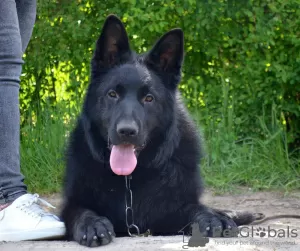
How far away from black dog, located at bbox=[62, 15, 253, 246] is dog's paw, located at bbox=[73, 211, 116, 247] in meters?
0.12

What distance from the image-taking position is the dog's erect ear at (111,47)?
364 centimetres

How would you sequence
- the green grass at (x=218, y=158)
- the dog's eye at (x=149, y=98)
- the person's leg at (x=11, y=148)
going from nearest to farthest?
1. the person's leg at (x=11, y=148)
2. the dog's eye at (x=149, y=98)
3. the green grass at (x=218, y=158)

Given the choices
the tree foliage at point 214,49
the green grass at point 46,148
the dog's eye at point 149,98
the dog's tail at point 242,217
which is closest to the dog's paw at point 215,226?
the dog's tail at point 242,217

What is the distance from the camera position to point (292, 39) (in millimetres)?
5898

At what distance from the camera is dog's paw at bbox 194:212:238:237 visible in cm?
330

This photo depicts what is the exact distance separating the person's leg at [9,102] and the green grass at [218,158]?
6.28 ft

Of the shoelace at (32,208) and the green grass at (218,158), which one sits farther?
the green grass at (218,158)

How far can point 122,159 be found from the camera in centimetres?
350

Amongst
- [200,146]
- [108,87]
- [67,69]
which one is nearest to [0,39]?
[108,87]

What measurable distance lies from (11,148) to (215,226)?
1.22 m

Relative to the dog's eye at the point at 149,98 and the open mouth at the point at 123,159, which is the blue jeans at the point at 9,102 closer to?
the open mouth at the point at 123,159

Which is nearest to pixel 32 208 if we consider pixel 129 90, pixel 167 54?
pixel 129 90

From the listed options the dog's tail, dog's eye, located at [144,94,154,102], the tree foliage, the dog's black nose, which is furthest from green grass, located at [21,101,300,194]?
the dog's black nose

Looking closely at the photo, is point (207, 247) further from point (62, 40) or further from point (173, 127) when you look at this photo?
point (62, 40)
